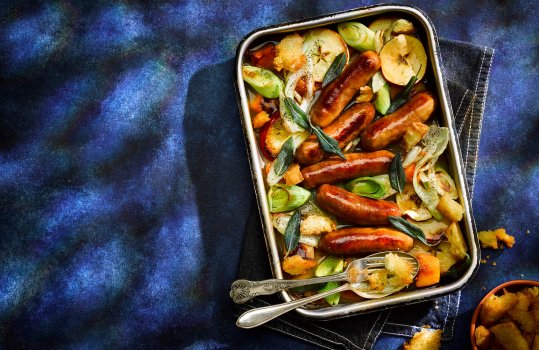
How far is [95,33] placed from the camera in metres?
3.53

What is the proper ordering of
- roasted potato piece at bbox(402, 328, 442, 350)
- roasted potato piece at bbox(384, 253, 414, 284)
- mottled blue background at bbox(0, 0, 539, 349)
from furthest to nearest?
mottled blue background at bbox(0, 0, 539, 349)
roasted potato piece at bbox(402, 328, 442, 350)
roasted potato piece at bbox(384, 253, 414, 284)

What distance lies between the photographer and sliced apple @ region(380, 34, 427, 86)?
315cm

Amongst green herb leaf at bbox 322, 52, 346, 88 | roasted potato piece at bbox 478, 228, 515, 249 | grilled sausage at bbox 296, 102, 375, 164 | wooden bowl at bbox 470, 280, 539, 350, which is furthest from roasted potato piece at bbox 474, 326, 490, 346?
green herb leaf at bbox 322, 52, 346, 88

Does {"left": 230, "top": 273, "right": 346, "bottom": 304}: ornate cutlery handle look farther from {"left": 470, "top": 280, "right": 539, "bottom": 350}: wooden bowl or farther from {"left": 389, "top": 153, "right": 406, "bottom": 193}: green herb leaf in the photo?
{"left": 470, "top": 280, "right": 539, "bottom": 350}: wooden bowl

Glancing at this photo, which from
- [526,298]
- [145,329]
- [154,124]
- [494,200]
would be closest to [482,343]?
[526,298]

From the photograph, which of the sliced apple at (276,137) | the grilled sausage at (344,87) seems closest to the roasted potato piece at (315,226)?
the sliced apple at (276,137)

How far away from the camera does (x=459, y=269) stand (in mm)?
3113

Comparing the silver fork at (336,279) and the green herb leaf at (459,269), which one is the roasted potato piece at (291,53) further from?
the green herb leaf at (459,269)

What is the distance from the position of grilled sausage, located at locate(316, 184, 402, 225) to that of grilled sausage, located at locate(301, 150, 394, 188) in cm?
6

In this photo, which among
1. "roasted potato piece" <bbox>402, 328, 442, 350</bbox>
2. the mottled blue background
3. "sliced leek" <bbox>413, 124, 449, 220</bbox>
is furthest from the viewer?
the mottled blue background

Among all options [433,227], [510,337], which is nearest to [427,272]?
[433,227]

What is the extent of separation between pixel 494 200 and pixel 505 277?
1.43 feet

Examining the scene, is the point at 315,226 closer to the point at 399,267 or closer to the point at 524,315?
the point at 399,267

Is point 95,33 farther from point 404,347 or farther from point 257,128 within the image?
point 404,347
